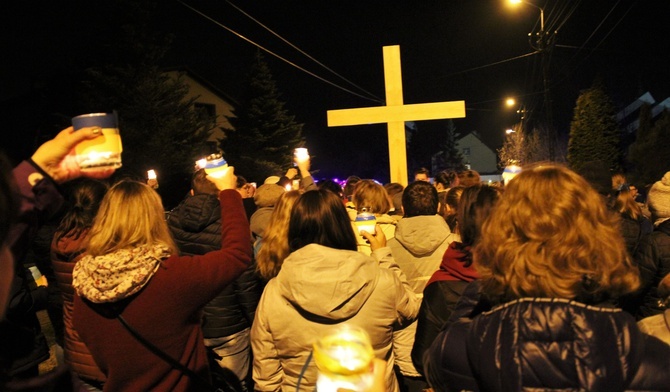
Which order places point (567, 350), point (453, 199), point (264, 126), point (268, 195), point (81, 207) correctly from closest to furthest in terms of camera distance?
point (567, 350), point (81, 207), point (453, 199), point (268, 195), point (264, 126)

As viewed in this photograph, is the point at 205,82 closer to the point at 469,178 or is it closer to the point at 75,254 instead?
the point at 469,178

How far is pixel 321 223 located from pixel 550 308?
59.2 inches

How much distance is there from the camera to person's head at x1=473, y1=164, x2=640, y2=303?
179 centimetres

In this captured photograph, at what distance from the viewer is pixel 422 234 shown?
4188mm

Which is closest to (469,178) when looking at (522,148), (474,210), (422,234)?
(422,234)

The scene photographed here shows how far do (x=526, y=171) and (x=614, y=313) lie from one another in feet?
2.06

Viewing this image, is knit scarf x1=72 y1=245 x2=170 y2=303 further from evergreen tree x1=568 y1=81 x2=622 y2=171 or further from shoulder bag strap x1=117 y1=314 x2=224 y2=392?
evergreen tree x1=568 y1=81 x2=622 y2=171

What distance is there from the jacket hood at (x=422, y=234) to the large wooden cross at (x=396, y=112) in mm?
5897

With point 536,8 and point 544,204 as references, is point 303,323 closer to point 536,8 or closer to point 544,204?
point 544,204

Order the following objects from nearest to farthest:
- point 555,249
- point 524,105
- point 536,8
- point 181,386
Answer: point 555,249 < point 181,386 < point 536,8 < point 524,105

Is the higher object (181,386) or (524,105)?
(524,105)

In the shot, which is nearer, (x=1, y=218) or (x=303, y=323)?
(x=1, y=218)

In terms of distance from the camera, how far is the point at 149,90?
2712cm

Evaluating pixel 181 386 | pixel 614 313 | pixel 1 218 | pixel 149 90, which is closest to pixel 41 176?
pixel 1 218
